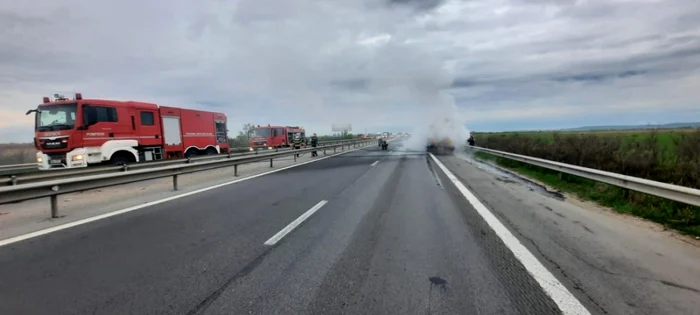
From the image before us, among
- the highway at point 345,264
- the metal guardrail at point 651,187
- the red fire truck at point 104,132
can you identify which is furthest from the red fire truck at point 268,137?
the metal guardrail at point 651,187

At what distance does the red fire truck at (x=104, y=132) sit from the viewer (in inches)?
571

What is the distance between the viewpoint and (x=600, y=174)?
9055 millimetres

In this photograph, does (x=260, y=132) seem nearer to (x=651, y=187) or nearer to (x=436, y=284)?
(x=651, y=187)

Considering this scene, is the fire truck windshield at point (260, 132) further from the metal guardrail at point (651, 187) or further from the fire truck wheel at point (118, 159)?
the metal guardrail at point (651, 187)

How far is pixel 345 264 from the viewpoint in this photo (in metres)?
4.59

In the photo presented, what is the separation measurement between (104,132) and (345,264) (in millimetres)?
14874

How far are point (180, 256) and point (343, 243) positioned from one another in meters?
2.09

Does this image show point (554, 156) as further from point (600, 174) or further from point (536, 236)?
point (536, 236)

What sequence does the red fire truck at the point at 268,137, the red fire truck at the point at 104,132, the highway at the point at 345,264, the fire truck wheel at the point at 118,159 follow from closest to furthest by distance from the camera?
the highway at the point at 345,264
the red fire truck at the point at 104,132
the fire truck wheel at the point at 118,159
the red fire truck at the point at 268,137

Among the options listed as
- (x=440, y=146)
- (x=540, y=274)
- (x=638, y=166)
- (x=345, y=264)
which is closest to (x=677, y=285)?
(x=540, y=274)

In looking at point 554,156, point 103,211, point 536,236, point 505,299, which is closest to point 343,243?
point 505,299

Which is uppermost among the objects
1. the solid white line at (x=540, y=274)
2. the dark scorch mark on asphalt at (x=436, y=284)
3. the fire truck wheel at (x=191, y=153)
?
the fire truck wheel at (x=191, y=153)

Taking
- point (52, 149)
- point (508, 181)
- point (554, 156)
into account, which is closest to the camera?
point (508, 181)

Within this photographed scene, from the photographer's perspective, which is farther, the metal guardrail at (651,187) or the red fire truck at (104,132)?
the red fire truck at (104,132)
